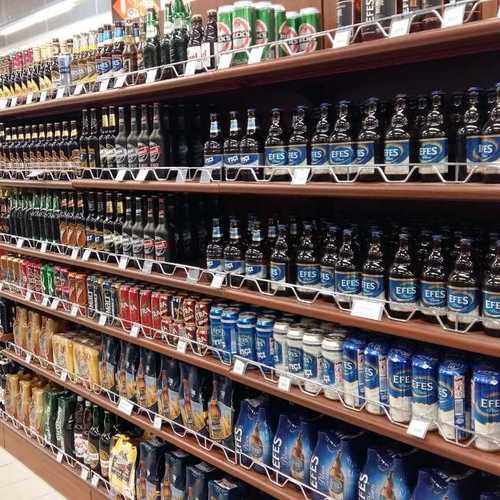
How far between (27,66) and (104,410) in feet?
7.34

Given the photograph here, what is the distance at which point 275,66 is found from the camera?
6.66ft

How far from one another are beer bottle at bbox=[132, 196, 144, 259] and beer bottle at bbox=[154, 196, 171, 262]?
0.13m

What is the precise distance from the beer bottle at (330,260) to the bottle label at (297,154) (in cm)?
25

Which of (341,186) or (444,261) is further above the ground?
(341,186)

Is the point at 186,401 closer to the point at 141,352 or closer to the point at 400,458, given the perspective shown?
the point at 141,352

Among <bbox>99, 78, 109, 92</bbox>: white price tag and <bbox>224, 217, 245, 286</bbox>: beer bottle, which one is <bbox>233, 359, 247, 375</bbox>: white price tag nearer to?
<bbox>224, 217, 245, 286</bbox>: beer bottle

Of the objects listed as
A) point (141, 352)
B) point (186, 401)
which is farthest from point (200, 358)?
point (141, 352)

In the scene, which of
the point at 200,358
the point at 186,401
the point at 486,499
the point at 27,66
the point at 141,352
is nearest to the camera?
the point at 486,499

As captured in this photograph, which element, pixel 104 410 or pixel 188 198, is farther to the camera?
pixel 104 410

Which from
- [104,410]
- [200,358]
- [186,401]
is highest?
[200,358]

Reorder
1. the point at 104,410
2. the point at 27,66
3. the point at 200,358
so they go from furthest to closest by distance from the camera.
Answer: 1. the point at 27,66
2. the point at 104,410
3. the point at 200,358

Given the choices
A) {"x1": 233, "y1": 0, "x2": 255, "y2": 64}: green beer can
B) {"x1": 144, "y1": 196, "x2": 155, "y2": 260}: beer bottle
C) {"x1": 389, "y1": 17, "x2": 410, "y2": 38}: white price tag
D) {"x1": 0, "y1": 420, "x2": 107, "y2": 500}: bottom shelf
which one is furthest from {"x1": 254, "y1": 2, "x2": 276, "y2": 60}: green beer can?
{"x1": 0, "y1": 420, "x2": 107, "y2": 500}: bottom shelf

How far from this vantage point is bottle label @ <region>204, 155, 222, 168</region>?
2453 mm

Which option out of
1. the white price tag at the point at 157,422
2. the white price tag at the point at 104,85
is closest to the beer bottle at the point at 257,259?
the white price tag at the point at 157,422
